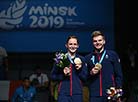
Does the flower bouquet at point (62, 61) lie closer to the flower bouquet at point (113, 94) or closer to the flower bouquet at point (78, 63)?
the flower bouquet at point (78, 63)

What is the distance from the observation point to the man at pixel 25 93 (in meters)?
12.6

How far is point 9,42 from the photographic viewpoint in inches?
558

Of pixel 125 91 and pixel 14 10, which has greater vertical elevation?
pixel 14 10

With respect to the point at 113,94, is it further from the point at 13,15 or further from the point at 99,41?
the point at 13,15

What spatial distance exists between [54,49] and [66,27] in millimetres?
781

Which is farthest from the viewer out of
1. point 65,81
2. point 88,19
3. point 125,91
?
point 88,19

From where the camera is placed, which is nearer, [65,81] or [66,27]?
[65,81]

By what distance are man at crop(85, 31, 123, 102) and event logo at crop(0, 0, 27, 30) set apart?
7159mm

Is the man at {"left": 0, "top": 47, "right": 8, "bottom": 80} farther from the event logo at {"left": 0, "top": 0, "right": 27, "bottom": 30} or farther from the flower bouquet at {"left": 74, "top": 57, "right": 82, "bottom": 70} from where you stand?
the flower bouquet at {"left": 74, "top": 57, "right": 82, "bottom": 70}

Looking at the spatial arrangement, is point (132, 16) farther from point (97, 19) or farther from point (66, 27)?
point (66, 27)

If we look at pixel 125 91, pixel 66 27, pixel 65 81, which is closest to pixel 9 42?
pixel 66 27

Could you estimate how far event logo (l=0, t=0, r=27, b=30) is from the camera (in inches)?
561

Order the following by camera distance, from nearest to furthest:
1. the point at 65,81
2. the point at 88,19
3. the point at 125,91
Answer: the point at 65,81 → the point at 125,91 → the point at 88,19

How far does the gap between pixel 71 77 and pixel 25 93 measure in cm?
534
